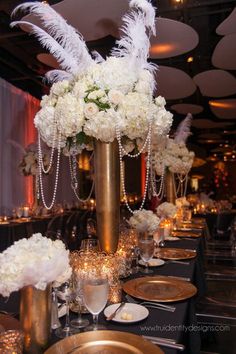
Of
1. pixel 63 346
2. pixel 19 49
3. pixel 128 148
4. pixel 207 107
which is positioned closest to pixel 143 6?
pixel 128 148

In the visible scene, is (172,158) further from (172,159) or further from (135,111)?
(135,111)

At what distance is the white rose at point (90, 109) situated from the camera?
163 cm

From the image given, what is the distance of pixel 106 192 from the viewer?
1788mm

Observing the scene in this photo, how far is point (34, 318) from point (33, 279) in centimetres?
13

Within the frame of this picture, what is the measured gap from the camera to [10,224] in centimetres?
498

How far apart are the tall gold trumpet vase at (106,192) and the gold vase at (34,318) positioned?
28.7 inches

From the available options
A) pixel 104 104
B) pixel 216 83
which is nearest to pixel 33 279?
pixel 104 104

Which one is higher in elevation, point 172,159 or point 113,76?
point 113,76

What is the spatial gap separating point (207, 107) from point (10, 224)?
858 cm

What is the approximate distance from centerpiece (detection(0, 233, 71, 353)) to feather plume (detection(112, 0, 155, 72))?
1.11 meters

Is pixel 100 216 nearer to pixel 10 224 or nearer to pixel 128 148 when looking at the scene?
pixel 128 148

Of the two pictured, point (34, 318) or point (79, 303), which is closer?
point (34, 318)

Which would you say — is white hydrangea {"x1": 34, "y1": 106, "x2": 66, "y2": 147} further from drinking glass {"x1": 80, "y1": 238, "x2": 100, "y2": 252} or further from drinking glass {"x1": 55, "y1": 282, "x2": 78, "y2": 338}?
drinking glass {"x1": 55, "y1": 282, "x2": 78, "y2": 338}

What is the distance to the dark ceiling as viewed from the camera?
5.04 metres
